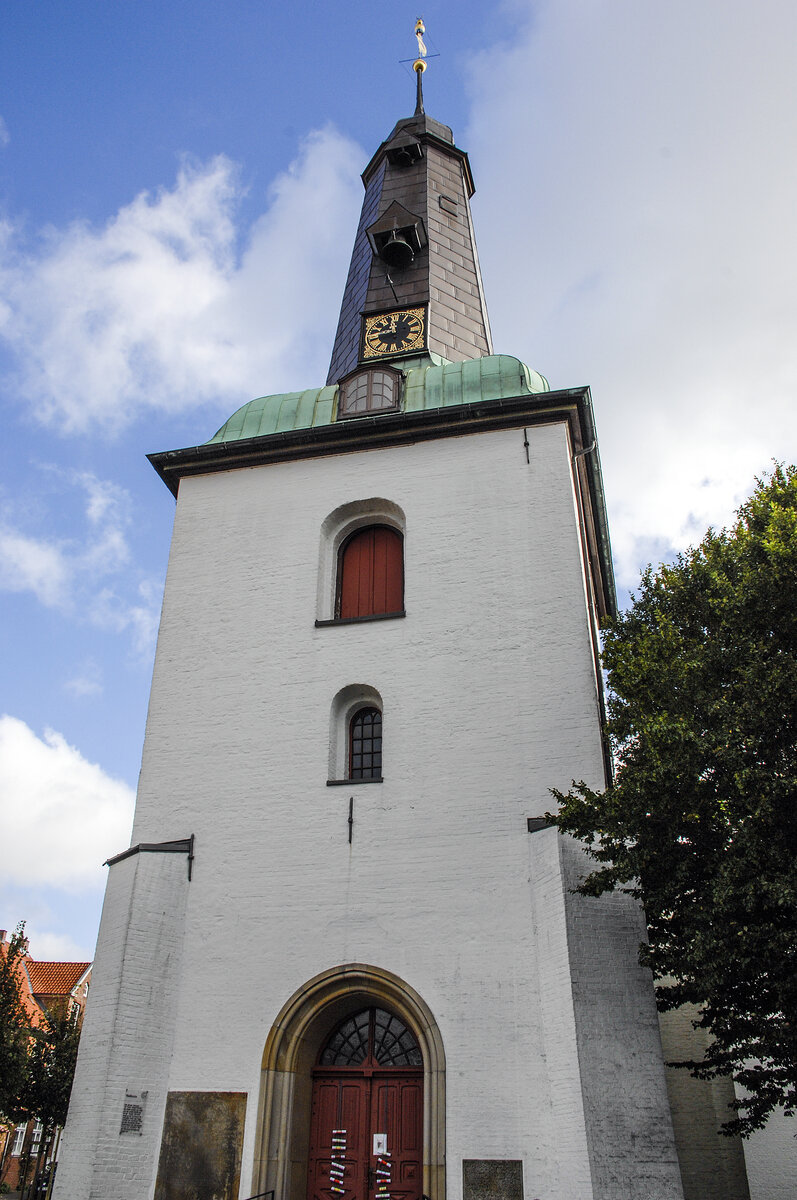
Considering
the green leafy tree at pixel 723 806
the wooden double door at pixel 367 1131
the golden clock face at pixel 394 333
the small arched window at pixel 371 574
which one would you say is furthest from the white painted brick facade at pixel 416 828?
the golden clock face at pixel 394 333

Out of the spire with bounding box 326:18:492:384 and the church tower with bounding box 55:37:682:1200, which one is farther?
the spire with bounding box 326:18:492:384

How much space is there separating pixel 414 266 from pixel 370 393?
4376mm

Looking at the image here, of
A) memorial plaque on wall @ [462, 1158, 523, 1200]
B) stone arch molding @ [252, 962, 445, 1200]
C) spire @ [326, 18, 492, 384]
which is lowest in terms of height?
memorial plaque on wall @ [462, 1158, 523, 1200]

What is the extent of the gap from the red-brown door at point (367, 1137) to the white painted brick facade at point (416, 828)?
838 millimetres

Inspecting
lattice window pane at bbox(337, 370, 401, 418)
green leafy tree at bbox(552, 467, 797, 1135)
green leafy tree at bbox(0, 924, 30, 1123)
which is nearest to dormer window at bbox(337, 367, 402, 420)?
lattice window pane at bbox(337, 370, 401, 418)

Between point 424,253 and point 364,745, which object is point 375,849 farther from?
point 424,253

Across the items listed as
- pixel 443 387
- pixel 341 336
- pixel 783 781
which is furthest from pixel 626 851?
pixel 341 336

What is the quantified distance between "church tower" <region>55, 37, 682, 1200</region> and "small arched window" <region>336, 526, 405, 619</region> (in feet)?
0.15

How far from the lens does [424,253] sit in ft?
63.0

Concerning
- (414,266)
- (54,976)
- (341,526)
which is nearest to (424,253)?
(414,266)

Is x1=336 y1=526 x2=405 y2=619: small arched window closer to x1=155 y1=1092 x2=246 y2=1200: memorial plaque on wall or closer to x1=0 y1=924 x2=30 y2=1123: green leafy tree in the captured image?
x1=155 y1=1092 x2=246 y2=1200: memorial plaque on wall

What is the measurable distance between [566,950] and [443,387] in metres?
8.98

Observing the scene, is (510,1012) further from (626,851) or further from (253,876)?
(253,876)

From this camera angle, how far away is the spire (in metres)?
18.1
